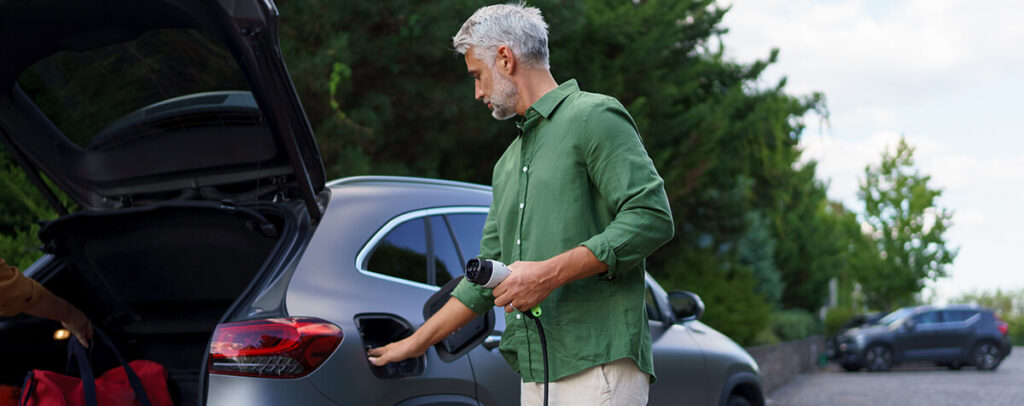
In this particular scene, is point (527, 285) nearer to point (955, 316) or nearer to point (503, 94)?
point (503, 94)

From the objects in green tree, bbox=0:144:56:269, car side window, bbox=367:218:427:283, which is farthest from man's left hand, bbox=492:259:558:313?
green tree, bbox=0:144:56:269

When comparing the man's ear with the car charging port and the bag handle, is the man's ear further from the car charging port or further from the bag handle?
the bag handle

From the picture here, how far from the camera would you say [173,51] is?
135 inches

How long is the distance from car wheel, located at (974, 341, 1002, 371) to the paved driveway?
10.1 inches

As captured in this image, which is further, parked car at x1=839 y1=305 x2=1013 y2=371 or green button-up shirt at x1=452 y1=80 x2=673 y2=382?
parked car at x1=839 y1=305 x2=1013 y2=371

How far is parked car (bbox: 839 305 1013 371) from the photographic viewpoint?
23.8 metres

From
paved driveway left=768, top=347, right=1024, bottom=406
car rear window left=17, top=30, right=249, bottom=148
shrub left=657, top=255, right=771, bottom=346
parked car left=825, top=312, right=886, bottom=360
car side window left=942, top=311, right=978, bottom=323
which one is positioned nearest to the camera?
car rear window left=17, top=30, right=249, bottom=148

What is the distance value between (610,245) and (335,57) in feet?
20.6

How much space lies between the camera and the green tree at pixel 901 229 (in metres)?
34.5

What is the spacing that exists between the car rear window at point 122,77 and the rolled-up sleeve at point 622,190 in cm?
139

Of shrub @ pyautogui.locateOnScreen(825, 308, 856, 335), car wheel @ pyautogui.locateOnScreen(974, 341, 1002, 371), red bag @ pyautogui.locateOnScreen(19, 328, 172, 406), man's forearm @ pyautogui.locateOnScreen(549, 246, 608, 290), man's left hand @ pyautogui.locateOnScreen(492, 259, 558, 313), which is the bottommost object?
shrub @ pyautogui.locateOnScreen(825, 308, 856, 335)

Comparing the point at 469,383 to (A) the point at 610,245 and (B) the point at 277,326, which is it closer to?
(B) the point at 277,326

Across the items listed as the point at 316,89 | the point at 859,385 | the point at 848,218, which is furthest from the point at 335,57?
the point at 848,218

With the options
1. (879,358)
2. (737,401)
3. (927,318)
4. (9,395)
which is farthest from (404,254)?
(927,318)
